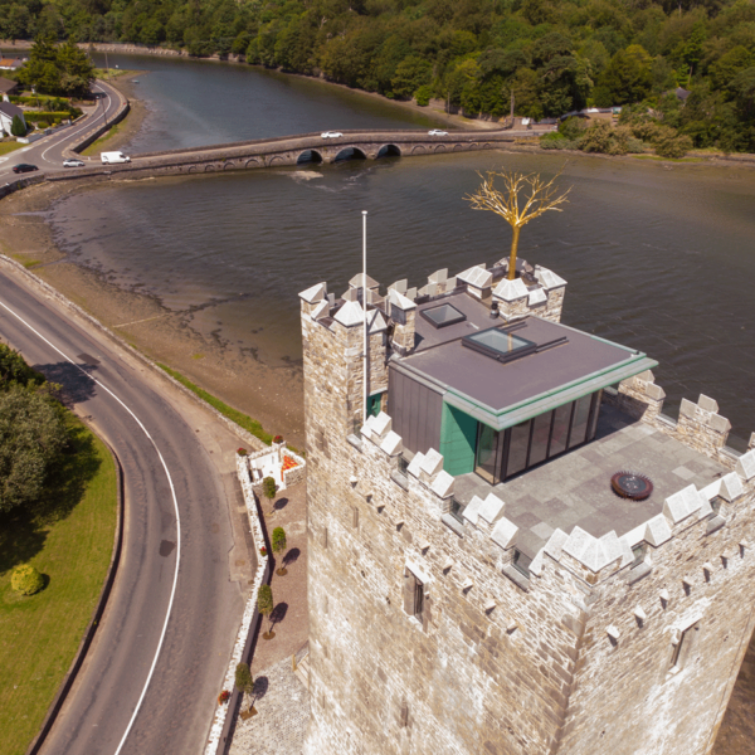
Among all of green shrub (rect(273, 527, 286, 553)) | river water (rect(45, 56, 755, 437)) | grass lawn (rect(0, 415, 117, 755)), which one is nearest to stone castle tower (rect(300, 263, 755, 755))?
green shrub (rect(273, 527, 286, 553))

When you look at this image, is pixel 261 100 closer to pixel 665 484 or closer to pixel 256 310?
pixel 256 310

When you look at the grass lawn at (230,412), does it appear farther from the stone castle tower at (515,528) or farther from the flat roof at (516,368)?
the flat roof at (516,368)

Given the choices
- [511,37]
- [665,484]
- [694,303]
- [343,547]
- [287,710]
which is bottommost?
[287,710]

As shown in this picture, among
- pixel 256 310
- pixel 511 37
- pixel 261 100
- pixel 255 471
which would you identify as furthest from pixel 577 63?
pixel 255 471

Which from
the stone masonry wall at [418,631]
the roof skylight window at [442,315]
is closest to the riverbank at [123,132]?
the roof skylight window at [442,315]

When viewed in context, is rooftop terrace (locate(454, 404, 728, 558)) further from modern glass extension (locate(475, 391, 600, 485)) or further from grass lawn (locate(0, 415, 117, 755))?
grass lawn (locate(0, 415, 117, 755))

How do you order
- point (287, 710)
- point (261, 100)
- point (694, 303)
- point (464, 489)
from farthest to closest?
1. point (261, 100)
2. point (694, 303)
3. point (287, 710)
4. point (464, 489)
